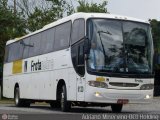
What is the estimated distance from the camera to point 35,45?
1032 inches

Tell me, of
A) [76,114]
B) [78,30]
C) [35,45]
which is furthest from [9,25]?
[76,114]

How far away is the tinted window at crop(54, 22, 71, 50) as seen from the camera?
2151cm

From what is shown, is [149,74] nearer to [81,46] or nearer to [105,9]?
[81,46]

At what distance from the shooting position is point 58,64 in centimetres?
2234

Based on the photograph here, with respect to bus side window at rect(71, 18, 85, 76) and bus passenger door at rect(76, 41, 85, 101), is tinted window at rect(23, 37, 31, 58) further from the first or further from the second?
bus passenger door at rect(76, 41, 85, 101)

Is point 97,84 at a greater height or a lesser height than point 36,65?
lesser

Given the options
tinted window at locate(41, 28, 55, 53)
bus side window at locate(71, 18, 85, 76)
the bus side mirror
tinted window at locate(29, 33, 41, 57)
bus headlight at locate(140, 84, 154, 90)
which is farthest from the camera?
tinted window at locate(29, 33, 41, 57)

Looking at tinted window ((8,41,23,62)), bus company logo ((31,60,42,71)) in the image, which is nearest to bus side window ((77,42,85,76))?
bus company logo ((31,60,42,71))

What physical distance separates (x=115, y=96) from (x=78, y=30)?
9.43 feet

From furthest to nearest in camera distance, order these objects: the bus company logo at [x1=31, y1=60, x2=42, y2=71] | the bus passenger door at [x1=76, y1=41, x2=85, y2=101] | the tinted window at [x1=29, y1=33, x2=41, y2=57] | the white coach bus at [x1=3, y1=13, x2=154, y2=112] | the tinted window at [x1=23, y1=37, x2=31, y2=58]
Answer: the tinted window at [x1=23, y1=37, x2=31, y2=58] → the tinted window at [x1=29, y1=33, x2=41, y2=57] → the bus company logo at [x1=31, y1=60, x2=42, y2=71] → the bus passenger door at [x1=76, y1=41, x2=85, y2=101] → the white coach bus at [x1=3, y1=13, x2=154, y2=112]

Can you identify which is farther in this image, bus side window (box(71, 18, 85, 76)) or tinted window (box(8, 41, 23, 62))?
tinted window (box(8, 41, 23, 62))

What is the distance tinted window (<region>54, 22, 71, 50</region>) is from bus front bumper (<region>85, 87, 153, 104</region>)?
9.36 ft

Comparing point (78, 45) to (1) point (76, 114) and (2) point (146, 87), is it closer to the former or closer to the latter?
(2) point (146, 87)

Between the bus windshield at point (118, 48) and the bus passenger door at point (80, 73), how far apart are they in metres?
0.40
